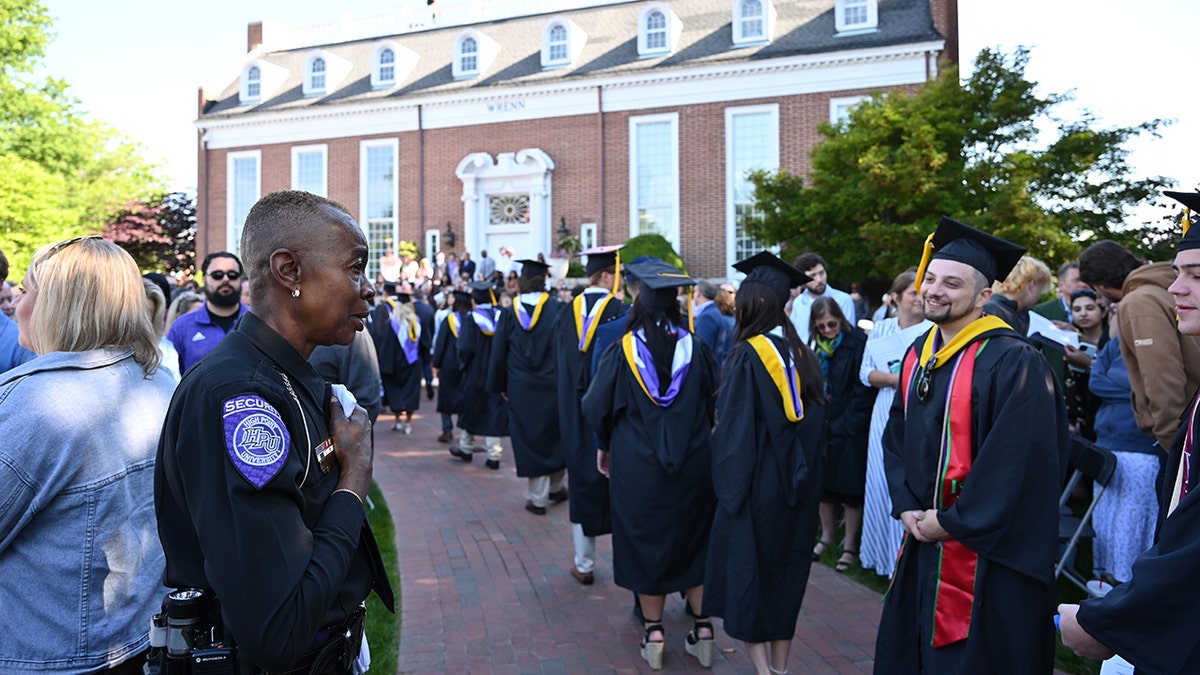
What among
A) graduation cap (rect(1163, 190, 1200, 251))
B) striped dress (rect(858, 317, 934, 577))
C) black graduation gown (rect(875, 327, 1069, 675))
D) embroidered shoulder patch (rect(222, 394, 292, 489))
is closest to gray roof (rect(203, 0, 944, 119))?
striped dress (rect(858, 317, 934, 577))

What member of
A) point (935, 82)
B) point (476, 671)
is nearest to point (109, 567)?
point (476, 671)

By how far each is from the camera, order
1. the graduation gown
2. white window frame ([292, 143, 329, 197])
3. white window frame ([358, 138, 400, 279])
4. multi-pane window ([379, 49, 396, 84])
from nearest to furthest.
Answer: the graduation gown < white window frame ([358, 138, 400, 279]) < white window frame ([292, 143, 329, 197]) < multi-pane window ([379, 49, 396, 84])

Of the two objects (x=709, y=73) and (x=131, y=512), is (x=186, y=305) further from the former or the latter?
(x=709, y=73)

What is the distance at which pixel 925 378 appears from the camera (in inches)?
143

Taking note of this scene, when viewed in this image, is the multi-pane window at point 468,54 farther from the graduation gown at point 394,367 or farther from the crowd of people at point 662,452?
the crowd of people at point 662,452

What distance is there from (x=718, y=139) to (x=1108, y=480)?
20467mm

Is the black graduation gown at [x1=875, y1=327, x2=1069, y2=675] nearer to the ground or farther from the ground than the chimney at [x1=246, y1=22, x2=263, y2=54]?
nearer to the ground

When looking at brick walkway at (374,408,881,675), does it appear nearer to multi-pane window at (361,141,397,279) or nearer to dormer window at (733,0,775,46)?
dormer window at (733,0,775,46)

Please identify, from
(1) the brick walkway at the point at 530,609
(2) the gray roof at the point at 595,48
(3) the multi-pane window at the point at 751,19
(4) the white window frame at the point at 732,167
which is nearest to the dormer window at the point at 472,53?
(2) the gray roof at the point at 595,48

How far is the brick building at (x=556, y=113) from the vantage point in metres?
23.9

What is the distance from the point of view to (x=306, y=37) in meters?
32.6

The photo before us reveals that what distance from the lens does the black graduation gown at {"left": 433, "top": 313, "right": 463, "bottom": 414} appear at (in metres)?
11.6

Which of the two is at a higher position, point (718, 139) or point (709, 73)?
point (709, 73)

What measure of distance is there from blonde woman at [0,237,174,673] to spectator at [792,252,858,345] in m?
6.13
